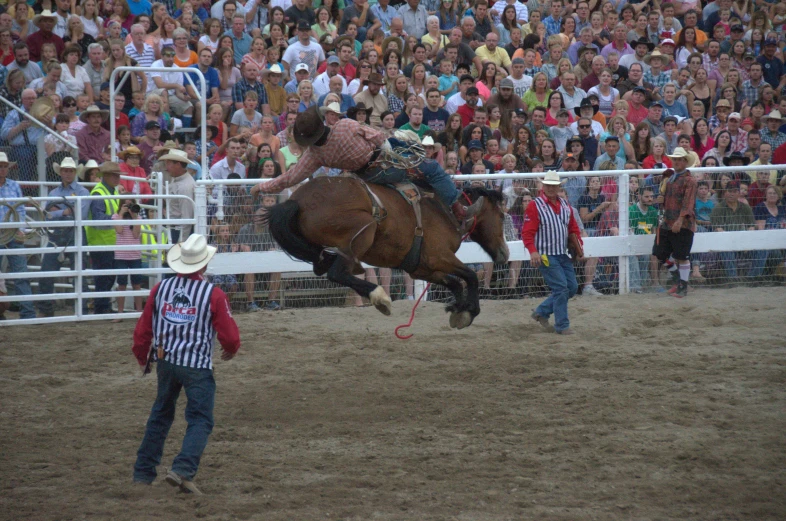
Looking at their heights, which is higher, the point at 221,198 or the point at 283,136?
the point at 283,136

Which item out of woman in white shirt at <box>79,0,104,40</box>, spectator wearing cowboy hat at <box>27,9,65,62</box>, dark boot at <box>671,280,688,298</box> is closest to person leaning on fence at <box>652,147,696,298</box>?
dark boot at <box>671,280,688,298</box>

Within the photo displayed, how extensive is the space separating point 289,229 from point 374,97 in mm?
6302

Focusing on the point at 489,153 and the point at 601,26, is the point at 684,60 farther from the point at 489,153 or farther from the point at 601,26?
the point at 489,153

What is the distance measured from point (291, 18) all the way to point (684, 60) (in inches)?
277

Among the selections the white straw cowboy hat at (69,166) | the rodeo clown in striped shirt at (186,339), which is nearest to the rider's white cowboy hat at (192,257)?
the rodeo clown in striped shirt at (186,339)

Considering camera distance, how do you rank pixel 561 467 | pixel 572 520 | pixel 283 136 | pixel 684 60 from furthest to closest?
1. pixel 684 60
2. pixel 283 136
3. pixel 561 467
4. pixel 572 520

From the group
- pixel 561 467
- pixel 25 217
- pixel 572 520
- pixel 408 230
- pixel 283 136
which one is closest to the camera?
pixel 572 520

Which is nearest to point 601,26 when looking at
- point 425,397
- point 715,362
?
point 715,362

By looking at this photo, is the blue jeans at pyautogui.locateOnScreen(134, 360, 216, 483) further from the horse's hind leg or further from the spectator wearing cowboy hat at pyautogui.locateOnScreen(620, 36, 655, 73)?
the spectator wearing cowboy hat at pyautogui.locateOnScreen(620, 36, 655, 73)

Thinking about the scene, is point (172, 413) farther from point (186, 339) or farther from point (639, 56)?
point (639, 56)

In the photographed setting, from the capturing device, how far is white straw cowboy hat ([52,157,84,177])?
10859 millimetres

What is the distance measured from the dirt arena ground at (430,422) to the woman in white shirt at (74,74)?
4.06 metres

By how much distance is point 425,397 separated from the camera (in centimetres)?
749

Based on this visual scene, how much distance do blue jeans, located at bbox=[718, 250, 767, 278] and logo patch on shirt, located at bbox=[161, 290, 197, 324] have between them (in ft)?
30.0
